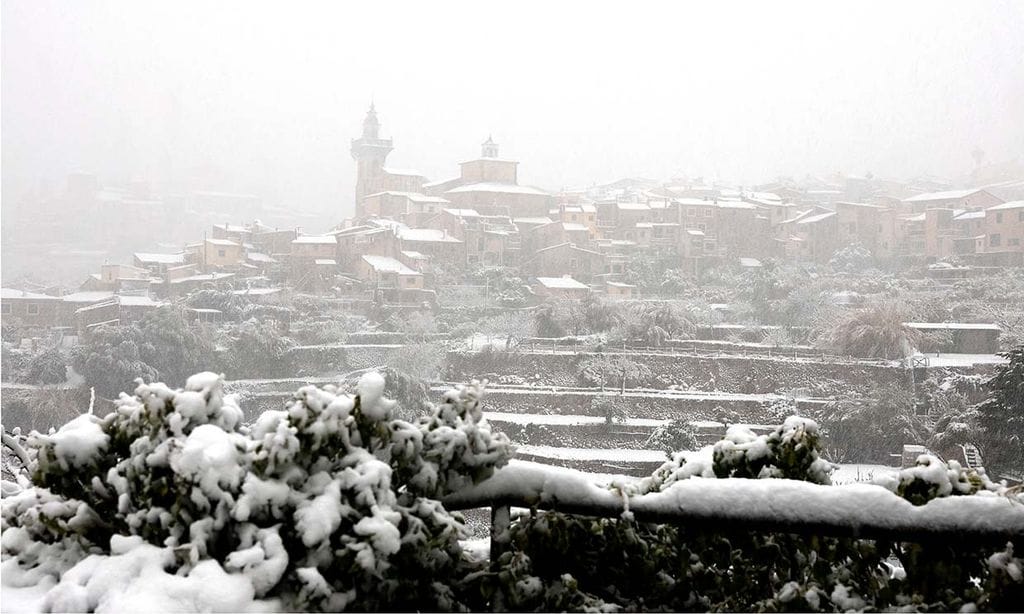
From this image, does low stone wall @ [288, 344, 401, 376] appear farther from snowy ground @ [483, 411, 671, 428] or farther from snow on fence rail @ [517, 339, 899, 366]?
snowy ground @ [483, 411, 671, 428]

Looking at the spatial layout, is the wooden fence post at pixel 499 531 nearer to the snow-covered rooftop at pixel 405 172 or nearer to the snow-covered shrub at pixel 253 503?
the snow-covered shrub at pixel 253 503

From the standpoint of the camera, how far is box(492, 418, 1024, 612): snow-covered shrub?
40.4 inches

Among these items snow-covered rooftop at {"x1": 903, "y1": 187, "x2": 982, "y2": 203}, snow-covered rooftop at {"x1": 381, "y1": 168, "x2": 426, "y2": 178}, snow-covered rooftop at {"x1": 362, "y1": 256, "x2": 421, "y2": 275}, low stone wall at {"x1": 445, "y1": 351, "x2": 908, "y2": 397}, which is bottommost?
low stone wall at {"x1": 445, "y1": 351, "x2": 908, "y2": 397}

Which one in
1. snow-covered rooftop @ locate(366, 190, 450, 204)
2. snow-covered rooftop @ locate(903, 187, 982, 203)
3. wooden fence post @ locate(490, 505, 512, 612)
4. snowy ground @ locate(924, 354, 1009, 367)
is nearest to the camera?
wooden fence post @ locate(490, 505, 512, 612)

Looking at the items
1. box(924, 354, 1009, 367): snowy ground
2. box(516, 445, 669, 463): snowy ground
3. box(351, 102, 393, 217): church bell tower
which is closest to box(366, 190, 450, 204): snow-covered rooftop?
box(351, 102, 393, 217): church bell tower

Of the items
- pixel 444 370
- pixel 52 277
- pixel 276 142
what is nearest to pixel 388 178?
pixel 276 142

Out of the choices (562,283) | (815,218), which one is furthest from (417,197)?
(815,218)

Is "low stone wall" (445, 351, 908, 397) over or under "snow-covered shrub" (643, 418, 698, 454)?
over

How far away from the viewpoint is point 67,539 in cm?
100

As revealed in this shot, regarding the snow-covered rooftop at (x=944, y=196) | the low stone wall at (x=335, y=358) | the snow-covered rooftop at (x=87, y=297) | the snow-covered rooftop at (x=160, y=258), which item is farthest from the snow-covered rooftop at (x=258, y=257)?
the snow-covered rooftop at (x=944, y=196)

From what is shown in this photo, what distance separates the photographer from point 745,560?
1.15 metres

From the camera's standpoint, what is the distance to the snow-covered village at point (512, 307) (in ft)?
3.20

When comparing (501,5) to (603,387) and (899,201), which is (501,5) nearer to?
(899,201)

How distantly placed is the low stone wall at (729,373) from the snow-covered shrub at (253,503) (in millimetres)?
10531
